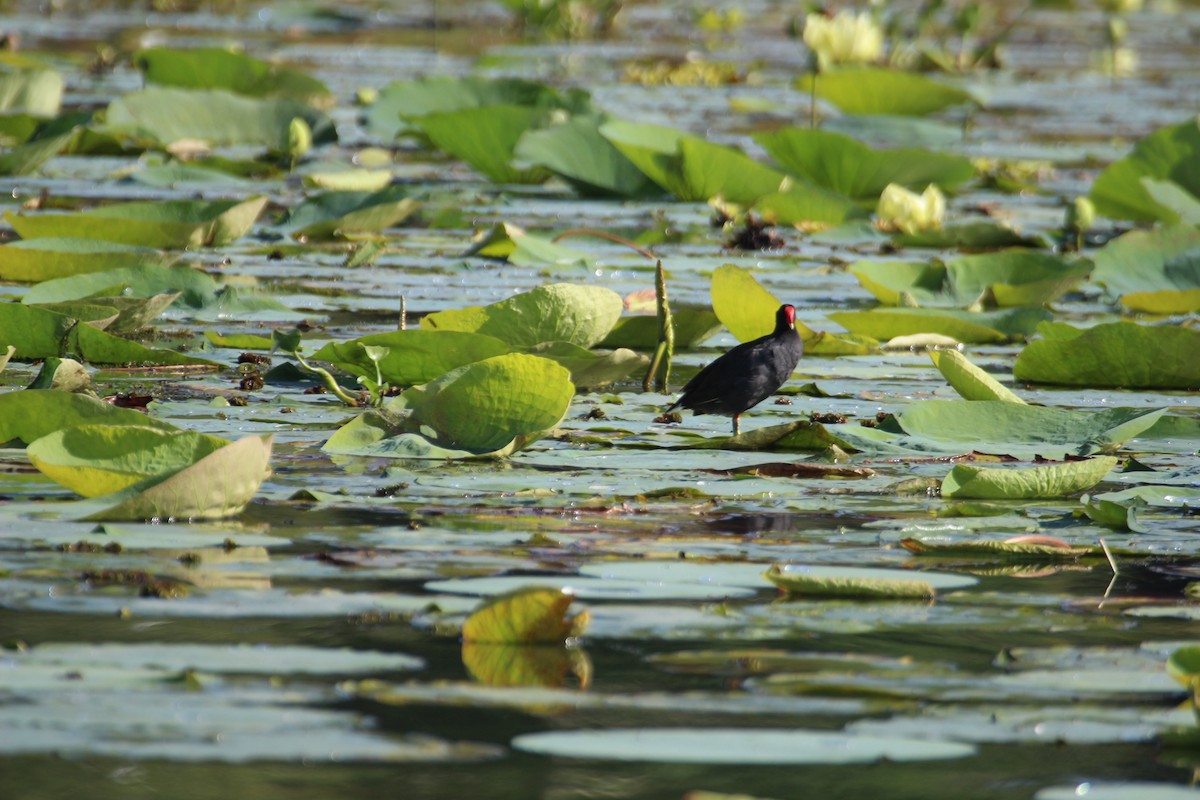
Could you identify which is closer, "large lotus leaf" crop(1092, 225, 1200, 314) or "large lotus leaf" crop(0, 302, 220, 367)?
"large lotus leaf" crop(0, 302, 220, 367)

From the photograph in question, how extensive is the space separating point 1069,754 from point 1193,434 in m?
1.73

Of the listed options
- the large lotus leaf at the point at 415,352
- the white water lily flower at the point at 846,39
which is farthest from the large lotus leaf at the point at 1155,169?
the white water lily flower at the point at 846,39

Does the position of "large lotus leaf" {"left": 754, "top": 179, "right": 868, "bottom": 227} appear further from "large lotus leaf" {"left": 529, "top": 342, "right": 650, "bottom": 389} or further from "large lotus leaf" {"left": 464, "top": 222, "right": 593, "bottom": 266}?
"large lotus leaf" {"left": 529, "top": 342, "right": 650, "bottom": 389}

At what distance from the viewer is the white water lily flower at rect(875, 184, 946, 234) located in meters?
5.96

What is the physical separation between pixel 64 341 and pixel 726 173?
3093mm

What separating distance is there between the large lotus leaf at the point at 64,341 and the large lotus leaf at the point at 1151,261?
2611 millimetres

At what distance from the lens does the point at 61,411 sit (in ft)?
9.02

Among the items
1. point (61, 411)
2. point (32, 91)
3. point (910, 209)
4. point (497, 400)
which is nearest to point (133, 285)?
point (61, 411)

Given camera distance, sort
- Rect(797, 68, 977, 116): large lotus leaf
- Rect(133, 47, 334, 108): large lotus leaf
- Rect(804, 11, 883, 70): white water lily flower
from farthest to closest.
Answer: Rect(804, 11, 883, 70): white water lily flower
Rect(797, 68, 977, 116): large lotus leaf
Rect(133, 47, 334, 108): large lotus leaf

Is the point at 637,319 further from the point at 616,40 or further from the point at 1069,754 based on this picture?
the point at 616,40

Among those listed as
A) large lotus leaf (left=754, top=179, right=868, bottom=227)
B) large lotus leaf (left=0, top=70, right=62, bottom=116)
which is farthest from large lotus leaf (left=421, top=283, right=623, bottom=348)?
large lotus leaf (left=0, top=70, right=62, bottom=116)

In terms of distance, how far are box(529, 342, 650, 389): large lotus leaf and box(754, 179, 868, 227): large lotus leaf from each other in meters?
2.55

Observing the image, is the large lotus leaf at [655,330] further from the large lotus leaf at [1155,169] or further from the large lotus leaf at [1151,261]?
the large lotus leaf at [1155,169]

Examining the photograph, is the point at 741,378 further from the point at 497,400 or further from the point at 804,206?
the point at 804,206
